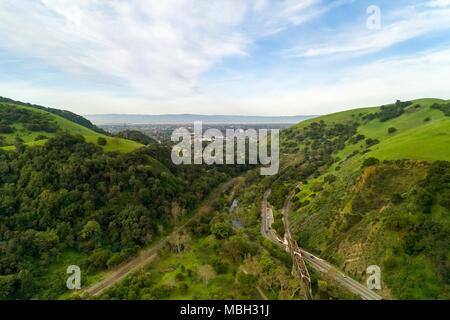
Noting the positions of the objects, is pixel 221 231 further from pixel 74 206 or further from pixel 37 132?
pixel 37 132

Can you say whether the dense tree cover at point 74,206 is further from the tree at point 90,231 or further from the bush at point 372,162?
the bush at point 372,162

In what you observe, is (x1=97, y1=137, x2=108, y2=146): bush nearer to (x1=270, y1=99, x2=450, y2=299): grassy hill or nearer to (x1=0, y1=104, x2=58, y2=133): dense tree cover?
(x1=0, y1=104, x2=58, y2=133): dense tree cover

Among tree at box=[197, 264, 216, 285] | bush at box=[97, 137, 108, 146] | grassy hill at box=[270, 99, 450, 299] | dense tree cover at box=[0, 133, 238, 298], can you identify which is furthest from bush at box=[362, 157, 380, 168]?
bush at box=[97, 137, 108, 146]

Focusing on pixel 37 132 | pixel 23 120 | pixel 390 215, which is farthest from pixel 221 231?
pixel 23 120

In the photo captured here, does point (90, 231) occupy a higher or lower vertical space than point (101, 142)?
lower
